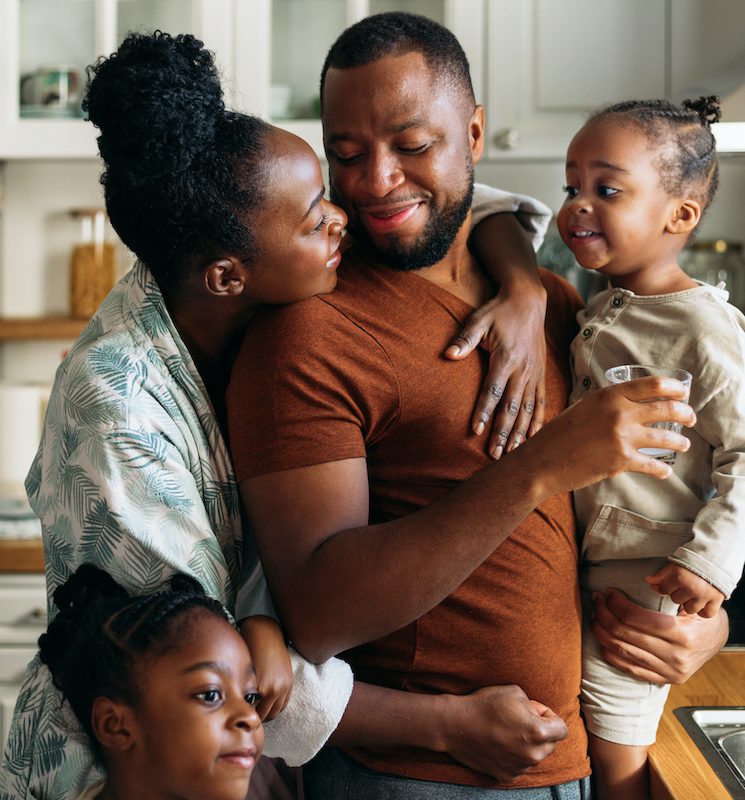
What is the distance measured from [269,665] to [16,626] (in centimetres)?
152

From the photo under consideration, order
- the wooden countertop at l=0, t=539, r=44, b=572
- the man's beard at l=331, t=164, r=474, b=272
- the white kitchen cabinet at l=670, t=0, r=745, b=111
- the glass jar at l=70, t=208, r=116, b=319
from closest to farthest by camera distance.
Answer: the man's beard at l=331, t=164, r=474, b=272 → the wooden countertop at l=0, t=539, r=44, b=572 → the white kitchen cabinet at l=670, t=0, r=745, b=111 → the glass jar at l=70, t=208, r=116, b=319

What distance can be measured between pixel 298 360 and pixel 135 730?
1.28 feet

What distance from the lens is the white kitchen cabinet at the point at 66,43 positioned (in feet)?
8.41

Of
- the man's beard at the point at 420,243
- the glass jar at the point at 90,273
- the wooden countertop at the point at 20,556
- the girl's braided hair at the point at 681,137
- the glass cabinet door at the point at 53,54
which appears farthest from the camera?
the glass jar at the point at 90,273

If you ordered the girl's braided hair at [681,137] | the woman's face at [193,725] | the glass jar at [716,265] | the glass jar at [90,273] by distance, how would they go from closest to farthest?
1. the woman's face at [193,725]
2. the girl's braided hair at [681,137]
3. the glass jar at [716,265]
4. the glass jar at [90,273]

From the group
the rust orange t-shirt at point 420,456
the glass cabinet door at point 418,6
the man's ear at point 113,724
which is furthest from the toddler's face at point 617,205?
the glass cabinet door at point 418,6

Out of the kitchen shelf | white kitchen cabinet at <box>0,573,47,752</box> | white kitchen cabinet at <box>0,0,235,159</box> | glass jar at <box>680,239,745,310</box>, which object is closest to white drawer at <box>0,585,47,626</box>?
white kitchen cabinet at <box>0,573,47,752</box>

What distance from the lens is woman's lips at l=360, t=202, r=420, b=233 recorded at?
3.83 feet

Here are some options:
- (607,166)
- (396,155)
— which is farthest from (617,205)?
(396,155)

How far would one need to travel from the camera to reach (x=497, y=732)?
1.10 metres

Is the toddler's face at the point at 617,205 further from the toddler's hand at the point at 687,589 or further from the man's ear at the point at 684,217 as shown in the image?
the toddler's hand at the point at 687,589

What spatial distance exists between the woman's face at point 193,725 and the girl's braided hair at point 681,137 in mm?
806

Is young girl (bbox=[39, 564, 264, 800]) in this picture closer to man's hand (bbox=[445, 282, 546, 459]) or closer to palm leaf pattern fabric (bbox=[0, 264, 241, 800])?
palm leaf pattern fabric (bbox=[0, 264, 241, 800])

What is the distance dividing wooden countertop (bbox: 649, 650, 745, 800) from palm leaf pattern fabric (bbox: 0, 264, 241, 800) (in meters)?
0.54
